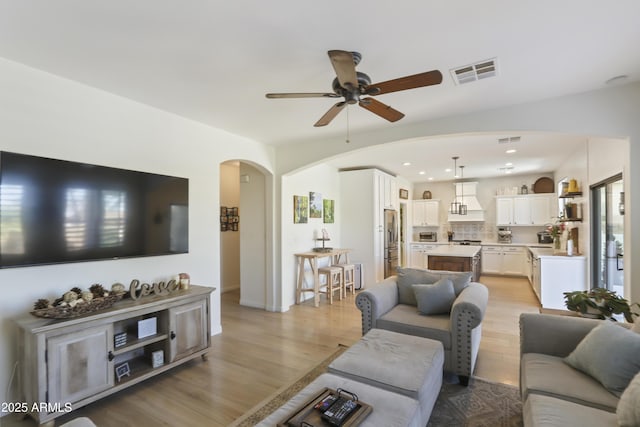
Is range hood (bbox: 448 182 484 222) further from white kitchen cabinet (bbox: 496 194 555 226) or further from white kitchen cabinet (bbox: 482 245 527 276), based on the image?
white kitchen cabinet (bbox: 482 245 527 276)

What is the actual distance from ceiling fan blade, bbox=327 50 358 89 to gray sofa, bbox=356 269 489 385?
2.04m

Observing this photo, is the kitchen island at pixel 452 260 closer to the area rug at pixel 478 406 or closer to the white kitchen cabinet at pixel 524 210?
the white kitchen cabinet at pixel 524 210

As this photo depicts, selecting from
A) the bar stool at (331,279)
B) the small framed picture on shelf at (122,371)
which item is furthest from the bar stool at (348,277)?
the small framed picture on shelf at (122,371)

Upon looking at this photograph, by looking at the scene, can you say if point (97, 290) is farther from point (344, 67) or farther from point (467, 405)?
point (467, 405)

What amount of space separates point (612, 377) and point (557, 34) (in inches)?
83.6

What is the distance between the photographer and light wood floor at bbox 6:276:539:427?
2328 millimetres

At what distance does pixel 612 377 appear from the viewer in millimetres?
1688

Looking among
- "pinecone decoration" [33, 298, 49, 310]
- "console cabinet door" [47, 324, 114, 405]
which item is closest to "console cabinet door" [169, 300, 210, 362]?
"console cabinet door" [47, 324, 114, 405]

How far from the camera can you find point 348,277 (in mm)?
6191

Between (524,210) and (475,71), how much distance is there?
22.8ft

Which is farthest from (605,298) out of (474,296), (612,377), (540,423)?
(540,423)

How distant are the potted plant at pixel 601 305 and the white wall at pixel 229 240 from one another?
564 cm

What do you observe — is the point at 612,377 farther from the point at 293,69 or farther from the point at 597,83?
the point at 293,69

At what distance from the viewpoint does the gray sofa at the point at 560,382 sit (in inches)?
58.0
